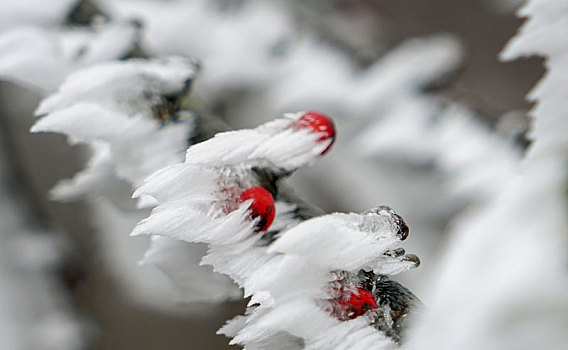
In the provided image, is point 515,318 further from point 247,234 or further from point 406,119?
point 406,119

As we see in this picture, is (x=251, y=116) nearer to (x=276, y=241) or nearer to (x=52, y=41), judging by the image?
(x=52, y=41)

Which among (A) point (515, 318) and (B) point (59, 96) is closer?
(A) point (515, 318)

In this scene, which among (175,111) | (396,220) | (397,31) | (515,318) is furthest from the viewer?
(397,31)

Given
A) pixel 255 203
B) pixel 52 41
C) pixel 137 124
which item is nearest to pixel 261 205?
pixel 255 203

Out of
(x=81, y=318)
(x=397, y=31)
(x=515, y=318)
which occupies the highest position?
(x=397, y=31)

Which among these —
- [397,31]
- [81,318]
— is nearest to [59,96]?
[81,318]

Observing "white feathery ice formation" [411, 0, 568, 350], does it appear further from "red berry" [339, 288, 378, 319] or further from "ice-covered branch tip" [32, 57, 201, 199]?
"ice-covered branch tip" [32, 57, 201, 199]

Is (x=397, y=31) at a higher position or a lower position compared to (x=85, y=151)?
higher
